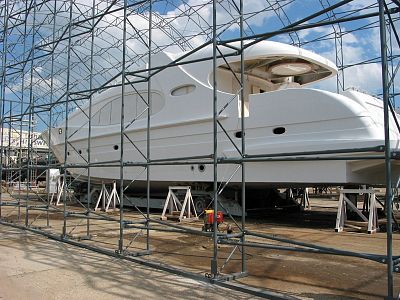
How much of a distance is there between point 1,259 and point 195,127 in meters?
7.80

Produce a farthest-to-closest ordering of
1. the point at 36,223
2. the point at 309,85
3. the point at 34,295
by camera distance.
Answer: the point at 309,85 → the point at 36,223 → the point at 34,295

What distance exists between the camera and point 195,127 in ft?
46.5

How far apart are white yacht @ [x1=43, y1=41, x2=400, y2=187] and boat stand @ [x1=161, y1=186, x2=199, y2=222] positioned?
1.72 ft

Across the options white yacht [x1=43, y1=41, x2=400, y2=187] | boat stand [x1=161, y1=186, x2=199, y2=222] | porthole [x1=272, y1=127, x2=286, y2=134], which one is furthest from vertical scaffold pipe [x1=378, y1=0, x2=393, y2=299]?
boat stand [x1=161, y1=186, x2=199, y2=222]

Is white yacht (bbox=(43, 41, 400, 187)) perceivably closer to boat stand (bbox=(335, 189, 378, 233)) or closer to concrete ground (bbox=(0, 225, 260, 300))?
boat stand (bbox=(335, 189, 378, 233))

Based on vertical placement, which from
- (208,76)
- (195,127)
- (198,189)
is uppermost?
(208,76)

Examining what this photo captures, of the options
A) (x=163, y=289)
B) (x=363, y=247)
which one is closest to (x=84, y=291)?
(x=163, y=289)

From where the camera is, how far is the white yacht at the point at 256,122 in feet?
37.2

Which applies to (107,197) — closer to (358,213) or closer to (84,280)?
(358,213)

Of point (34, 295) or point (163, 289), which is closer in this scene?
point (34, 295)

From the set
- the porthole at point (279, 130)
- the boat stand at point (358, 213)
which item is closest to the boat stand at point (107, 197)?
the porthole at point (279, 130)

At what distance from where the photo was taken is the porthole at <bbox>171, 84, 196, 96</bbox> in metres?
14.7

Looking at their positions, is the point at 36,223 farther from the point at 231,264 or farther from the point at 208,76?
the point at 231,264

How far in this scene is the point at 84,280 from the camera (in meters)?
6.15
